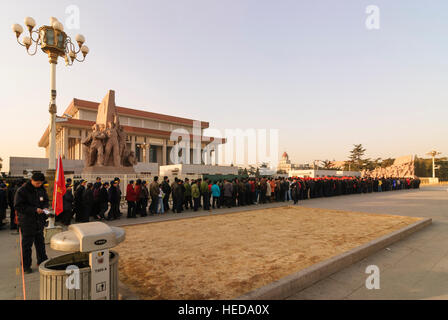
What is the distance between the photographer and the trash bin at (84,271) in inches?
98.0

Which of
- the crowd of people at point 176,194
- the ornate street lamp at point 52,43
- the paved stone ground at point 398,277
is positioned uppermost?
the ornate street lamp at point 52,43

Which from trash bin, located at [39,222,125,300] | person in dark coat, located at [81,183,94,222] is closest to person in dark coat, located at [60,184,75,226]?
person in dark coat, located at [81,183,94,222]

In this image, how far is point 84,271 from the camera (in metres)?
2.56

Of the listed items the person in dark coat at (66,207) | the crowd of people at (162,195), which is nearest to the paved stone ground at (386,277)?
the person in dark coat at (66,207)

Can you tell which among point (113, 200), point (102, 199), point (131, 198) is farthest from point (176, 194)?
point (102, 199)

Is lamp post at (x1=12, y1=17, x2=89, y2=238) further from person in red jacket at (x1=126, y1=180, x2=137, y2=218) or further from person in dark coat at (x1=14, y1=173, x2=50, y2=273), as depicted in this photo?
person in dark coat at (x1=14, y1=173, x2=50, y2=273)

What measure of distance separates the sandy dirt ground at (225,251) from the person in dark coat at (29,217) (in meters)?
1.55

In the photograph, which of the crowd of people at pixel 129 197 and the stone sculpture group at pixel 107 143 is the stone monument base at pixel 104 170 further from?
the crowd of people at pixel 129 197

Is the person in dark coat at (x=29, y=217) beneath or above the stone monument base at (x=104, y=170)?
beneath

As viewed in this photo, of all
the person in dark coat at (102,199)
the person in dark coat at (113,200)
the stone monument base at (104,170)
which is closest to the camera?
the person in dark coat at (102,199)

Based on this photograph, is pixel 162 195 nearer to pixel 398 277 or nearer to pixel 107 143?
pixel 107 143

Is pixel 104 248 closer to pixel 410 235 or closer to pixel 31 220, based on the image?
pixel 31 220

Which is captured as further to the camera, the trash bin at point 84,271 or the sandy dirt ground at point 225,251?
the sandy dirt ground at point 225,251
